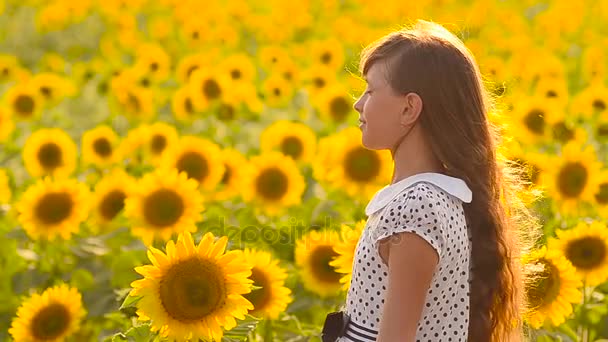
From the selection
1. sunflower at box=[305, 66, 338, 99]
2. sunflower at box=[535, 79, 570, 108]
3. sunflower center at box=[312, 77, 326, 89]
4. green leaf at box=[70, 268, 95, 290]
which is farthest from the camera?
sunflower center at box=[312, 77, 326, 89]

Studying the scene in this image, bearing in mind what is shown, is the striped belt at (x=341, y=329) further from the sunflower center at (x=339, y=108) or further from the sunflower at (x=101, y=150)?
the sunflower center at (x=339, y=108)

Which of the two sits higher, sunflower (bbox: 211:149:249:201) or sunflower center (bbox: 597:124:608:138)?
sunflower center (bbox: 597:124:608:138)

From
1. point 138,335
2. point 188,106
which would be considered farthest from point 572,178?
point 188,106

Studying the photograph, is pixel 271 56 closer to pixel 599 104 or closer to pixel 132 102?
pixel 132 102

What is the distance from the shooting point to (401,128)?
7.88 ft

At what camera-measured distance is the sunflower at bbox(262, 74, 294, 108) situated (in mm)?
7113

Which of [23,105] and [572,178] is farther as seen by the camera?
[23,105]

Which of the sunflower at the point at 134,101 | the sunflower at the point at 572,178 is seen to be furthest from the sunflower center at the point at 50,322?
the sunflower at the point at 134,101

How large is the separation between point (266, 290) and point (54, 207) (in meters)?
1.45

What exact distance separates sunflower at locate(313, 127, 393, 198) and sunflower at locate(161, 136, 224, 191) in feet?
1.75

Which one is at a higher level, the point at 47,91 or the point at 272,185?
the point at 47,91

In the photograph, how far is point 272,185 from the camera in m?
5.00

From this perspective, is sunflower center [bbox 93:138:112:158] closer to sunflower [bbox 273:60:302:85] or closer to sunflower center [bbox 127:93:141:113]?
sunflower center [bbox 127:93:141:113]

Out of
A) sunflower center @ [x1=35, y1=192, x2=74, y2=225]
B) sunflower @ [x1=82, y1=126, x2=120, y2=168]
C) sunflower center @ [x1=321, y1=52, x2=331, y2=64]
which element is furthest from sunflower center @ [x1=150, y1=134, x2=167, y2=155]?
sunflower center @ [x1=321, y1=52, x2=331, y2=64]
